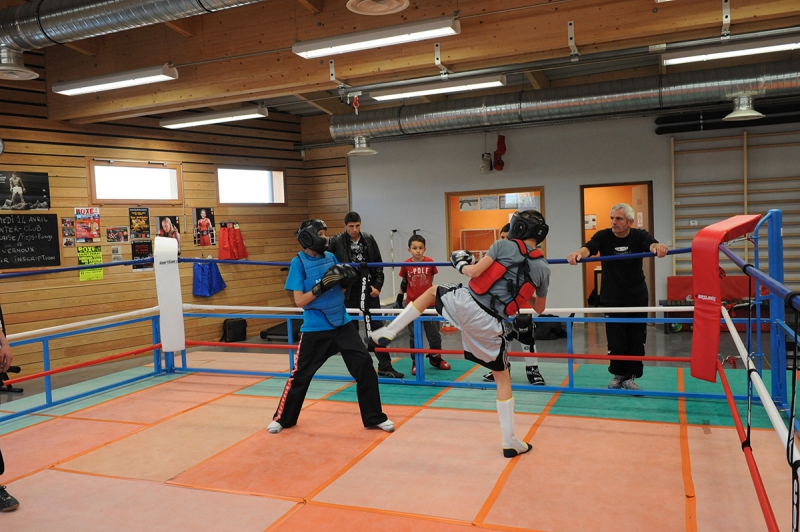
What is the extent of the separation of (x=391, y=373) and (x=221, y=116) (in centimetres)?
497

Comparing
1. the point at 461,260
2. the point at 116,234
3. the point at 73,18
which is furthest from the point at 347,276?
the point at 116,234

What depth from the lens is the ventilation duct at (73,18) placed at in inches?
199

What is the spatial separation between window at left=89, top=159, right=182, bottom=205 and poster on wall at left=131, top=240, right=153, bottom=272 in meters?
0.66

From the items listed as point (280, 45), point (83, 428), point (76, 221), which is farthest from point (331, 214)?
point (83, 428)

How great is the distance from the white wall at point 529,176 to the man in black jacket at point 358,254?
5162 mm

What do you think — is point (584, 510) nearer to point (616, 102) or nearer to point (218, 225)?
point (616, 102)

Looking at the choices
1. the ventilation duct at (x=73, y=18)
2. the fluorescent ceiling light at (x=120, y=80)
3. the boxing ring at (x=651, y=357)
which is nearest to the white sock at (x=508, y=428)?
the boxing ring at (x=651, y=357)

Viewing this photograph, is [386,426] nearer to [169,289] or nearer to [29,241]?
[169,289]

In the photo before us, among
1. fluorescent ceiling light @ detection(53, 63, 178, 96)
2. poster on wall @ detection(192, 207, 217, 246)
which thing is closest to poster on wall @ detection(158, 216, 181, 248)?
poster on wall @ detection(192, 207, 217, 246)

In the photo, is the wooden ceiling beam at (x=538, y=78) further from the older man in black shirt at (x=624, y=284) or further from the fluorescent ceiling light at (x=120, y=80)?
the fluorescent ceiling light at (x=120, y=80)

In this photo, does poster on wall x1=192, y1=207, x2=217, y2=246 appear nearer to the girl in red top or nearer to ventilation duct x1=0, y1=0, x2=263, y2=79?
ventilation duct x1=0, y1=0, x2=263, y2=79

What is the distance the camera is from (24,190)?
26.5 feet

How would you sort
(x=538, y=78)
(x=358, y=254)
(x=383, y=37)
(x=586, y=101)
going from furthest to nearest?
(x=538, y=78) < (x=586, y=101) < (x=358, y=254) < (x=383, y=37)

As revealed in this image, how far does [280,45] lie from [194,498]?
16.6ft
